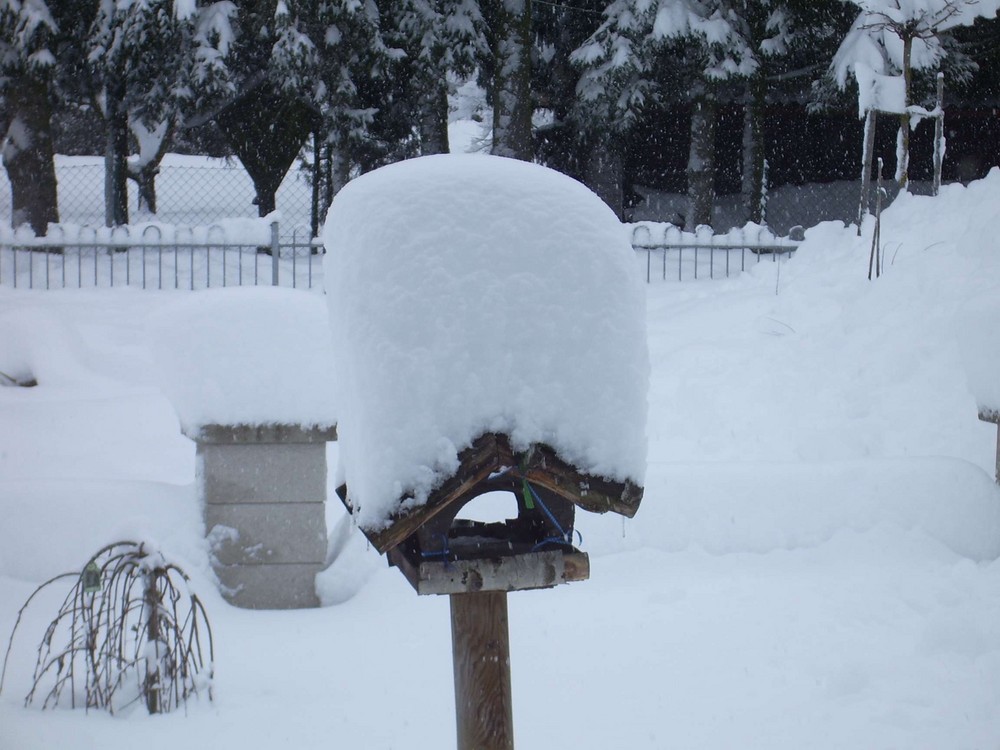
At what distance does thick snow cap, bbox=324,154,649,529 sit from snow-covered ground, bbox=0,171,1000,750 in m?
1.95

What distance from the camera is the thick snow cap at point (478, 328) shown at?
1.77 metres

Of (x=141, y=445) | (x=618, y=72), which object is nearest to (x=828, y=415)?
(x=141, y=445)

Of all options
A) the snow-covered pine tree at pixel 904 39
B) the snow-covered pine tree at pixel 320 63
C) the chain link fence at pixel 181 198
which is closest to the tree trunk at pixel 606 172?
the snow-covered pine tree at pixel 320 63

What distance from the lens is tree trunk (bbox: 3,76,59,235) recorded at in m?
13.2

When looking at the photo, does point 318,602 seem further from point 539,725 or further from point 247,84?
point 247,84

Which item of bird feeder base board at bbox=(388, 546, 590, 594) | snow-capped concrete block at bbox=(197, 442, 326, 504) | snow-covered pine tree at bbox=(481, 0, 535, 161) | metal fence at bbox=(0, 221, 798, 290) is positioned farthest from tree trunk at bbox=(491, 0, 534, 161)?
bird feeder base board at bbox=(388, 546, 590, 594)

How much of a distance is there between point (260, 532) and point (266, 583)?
0.87 ft

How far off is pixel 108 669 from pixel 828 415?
5230 millimetres

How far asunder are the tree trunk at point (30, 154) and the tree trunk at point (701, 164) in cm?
954

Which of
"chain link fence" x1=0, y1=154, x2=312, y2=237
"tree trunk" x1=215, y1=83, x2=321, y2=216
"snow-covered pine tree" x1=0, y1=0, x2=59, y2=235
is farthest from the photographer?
"chain link fence" x1=0, y1=154, x2=312, y2=237

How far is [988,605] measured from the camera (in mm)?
4387

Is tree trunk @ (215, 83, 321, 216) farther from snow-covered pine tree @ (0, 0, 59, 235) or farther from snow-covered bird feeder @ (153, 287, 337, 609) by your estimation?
snow-covered bird feeder @ (153, 287, 337, 609)

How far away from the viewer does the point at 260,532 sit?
4.58m

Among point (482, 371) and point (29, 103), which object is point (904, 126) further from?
point (29, 103)
